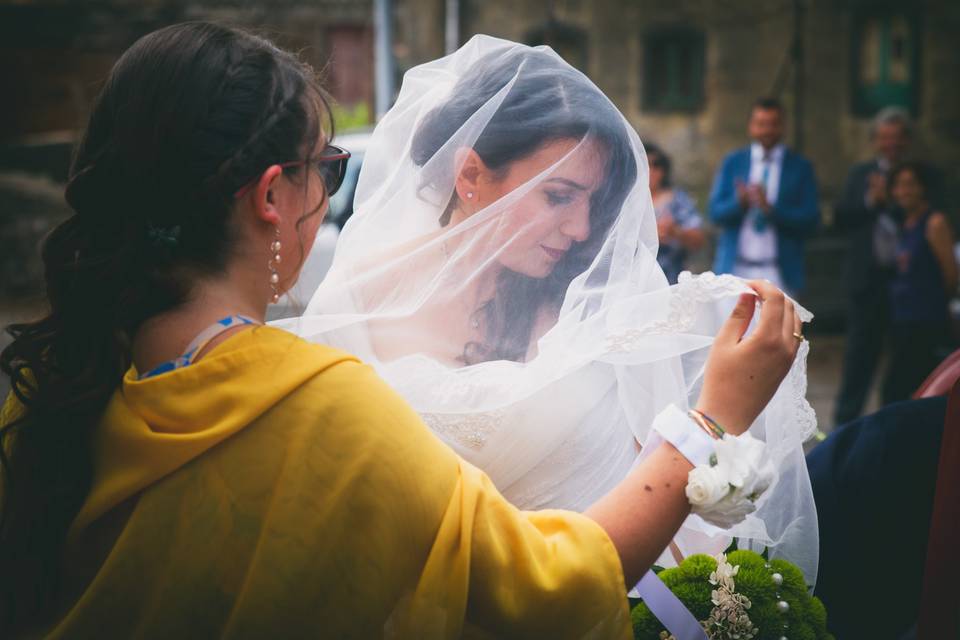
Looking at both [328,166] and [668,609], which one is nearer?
[328,166]

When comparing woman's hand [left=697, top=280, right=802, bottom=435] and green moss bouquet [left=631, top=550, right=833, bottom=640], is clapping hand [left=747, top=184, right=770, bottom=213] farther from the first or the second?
woman's hand [left=697, top=280, right=802, bottom=435]

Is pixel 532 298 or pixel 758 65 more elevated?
pixel 532 298

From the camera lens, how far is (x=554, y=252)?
1.99 metres

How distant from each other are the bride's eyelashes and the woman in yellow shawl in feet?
2.00

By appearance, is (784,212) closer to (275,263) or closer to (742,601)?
(742,601)

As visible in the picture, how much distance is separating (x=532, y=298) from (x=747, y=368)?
62 centimetres

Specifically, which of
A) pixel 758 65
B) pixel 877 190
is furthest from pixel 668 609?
pixel 758 65

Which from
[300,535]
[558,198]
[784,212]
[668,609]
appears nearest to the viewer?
[300,535]

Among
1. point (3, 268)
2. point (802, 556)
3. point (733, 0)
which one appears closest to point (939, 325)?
point (802, 556)

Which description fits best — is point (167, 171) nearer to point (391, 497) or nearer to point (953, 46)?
point (391, 497)

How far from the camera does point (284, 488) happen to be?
4.21 feet

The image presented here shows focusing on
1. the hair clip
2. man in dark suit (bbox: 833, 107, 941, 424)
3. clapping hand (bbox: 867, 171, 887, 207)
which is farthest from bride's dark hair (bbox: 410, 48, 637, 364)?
clapping hand (bbox: 867, 171, 887, 207)

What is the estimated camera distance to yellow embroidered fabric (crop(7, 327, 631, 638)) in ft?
4.19

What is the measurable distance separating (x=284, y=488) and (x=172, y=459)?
0.49 ft
